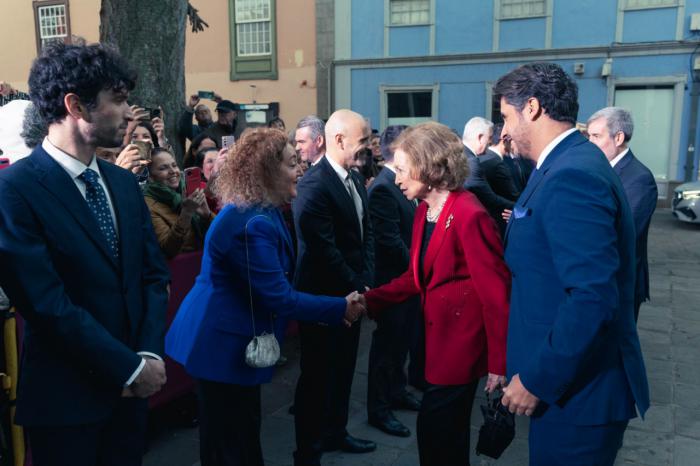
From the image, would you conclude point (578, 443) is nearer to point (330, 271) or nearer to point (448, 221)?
point (448, 221)

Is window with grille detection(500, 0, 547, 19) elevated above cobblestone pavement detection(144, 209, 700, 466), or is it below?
above

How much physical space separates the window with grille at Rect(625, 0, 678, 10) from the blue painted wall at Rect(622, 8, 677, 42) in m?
0.10

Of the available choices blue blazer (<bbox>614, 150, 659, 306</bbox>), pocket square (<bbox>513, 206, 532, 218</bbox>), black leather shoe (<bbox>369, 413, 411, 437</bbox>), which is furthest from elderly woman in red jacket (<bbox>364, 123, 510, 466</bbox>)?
blue blazer (<bbox>614, 150, 659, 306</bbox>)

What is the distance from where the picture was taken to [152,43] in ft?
19.6

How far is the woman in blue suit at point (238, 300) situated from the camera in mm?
2496

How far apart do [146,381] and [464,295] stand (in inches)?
55.2

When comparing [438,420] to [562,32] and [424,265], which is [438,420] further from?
[562,32]

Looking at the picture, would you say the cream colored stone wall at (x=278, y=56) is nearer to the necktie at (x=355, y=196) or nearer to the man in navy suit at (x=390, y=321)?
the man in navy suit at (x=390, y=321)

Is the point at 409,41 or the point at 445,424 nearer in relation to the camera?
the point at 445,424

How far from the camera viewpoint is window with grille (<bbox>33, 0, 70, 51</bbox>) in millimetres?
20734

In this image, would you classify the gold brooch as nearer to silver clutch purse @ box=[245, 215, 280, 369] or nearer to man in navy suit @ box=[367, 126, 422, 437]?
silver clutch purse @ box=[245, 215, 280, 369]

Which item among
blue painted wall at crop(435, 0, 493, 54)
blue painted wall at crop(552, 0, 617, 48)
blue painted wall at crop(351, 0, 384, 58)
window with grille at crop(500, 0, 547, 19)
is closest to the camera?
blue painted wall at crop(552, 0, 617, 48)

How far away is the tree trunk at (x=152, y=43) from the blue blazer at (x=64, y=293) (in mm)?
4275

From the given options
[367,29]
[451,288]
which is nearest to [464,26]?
[367,29]
